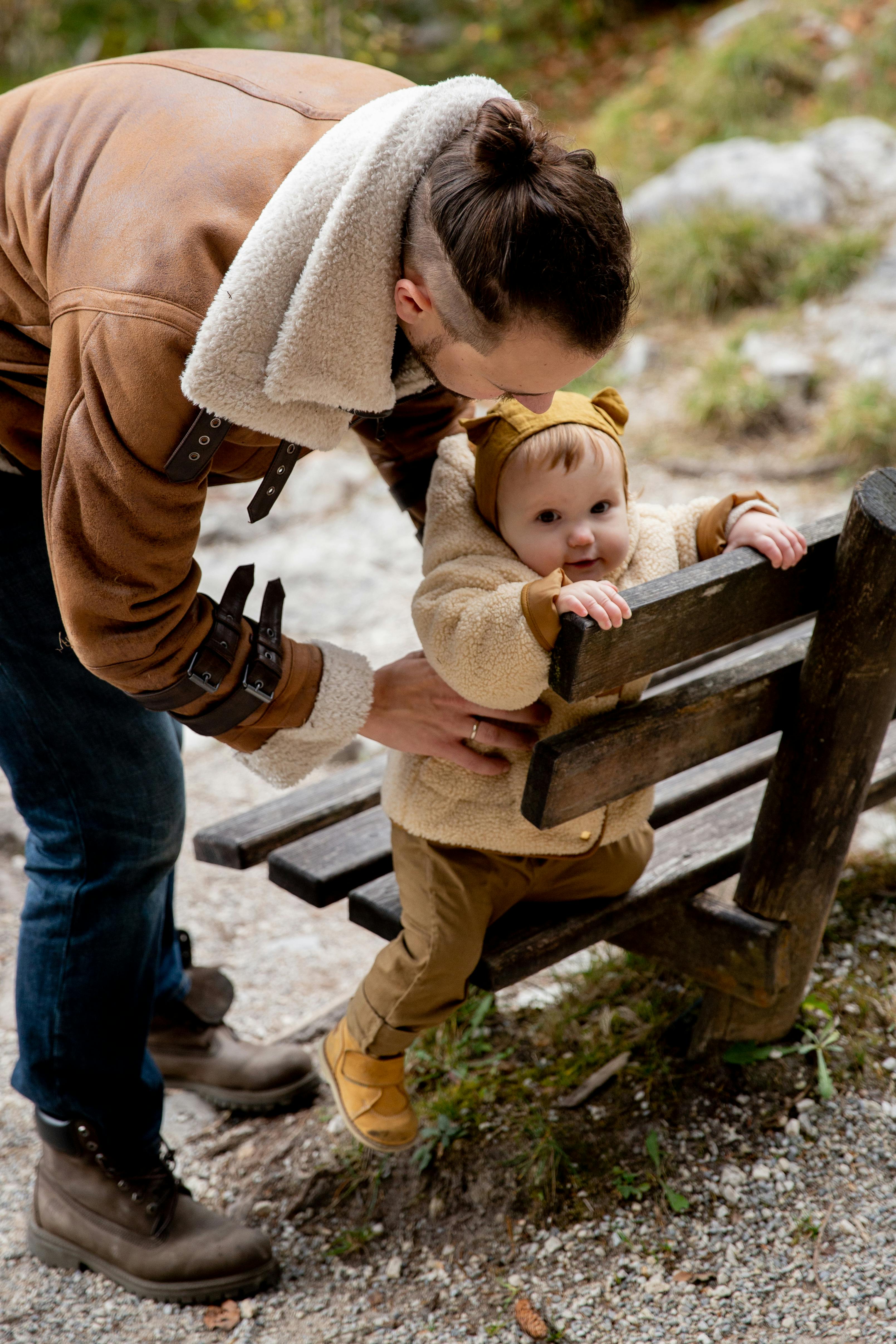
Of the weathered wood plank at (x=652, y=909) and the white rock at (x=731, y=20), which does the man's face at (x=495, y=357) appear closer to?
the weathered wood plank at (x=652, y=909)

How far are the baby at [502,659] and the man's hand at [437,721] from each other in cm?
3

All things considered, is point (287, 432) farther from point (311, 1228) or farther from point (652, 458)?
point (652, 458)

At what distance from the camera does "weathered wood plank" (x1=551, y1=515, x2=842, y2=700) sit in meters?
1.75

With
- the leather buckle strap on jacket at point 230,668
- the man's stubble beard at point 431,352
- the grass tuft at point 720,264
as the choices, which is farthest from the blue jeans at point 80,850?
the grass tuft at point 720,264

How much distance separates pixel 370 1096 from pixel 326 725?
0.77 metres

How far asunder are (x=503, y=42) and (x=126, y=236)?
460 inches

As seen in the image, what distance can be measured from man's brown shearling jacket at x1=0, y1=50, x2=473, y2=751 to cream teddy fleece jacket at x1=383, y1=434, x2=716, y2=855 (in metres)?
0.34

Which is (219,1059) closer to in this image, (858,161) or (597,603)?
(597,603)

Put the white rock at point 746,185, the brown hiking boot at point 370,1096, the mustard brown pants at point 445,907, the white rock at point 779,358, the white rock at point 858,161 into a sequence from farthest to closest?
1. the white rock at point 858,161
2. the white rock at point 746,185
3. the white rock at point 779,358
4. the brown hiking boot at point 370,1096
5. the mustard brown pants at point 445,907

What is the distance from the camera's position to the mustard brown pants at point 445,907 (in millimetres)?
2057

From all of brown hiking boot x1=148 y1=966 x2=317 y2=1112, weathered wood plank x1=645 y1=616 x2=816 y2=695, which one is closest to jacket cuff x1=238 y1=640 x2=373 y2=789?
weathered wood plank x1=645 y1=616 x2=816 y2=695

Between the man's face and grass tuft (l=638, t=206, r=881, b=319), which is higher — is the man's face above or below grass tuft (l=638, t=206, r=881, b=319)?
above

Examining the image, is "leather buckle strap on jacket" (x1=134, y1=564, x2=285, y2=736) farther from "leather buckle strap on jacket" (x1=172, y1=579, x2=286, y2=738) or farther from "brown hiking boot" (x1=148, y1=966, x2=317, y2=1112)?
"brown hiking boot" (x1=148, y1=966, x2=317, y2=1112)

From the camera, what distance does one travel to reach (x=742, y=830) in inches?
97.5
